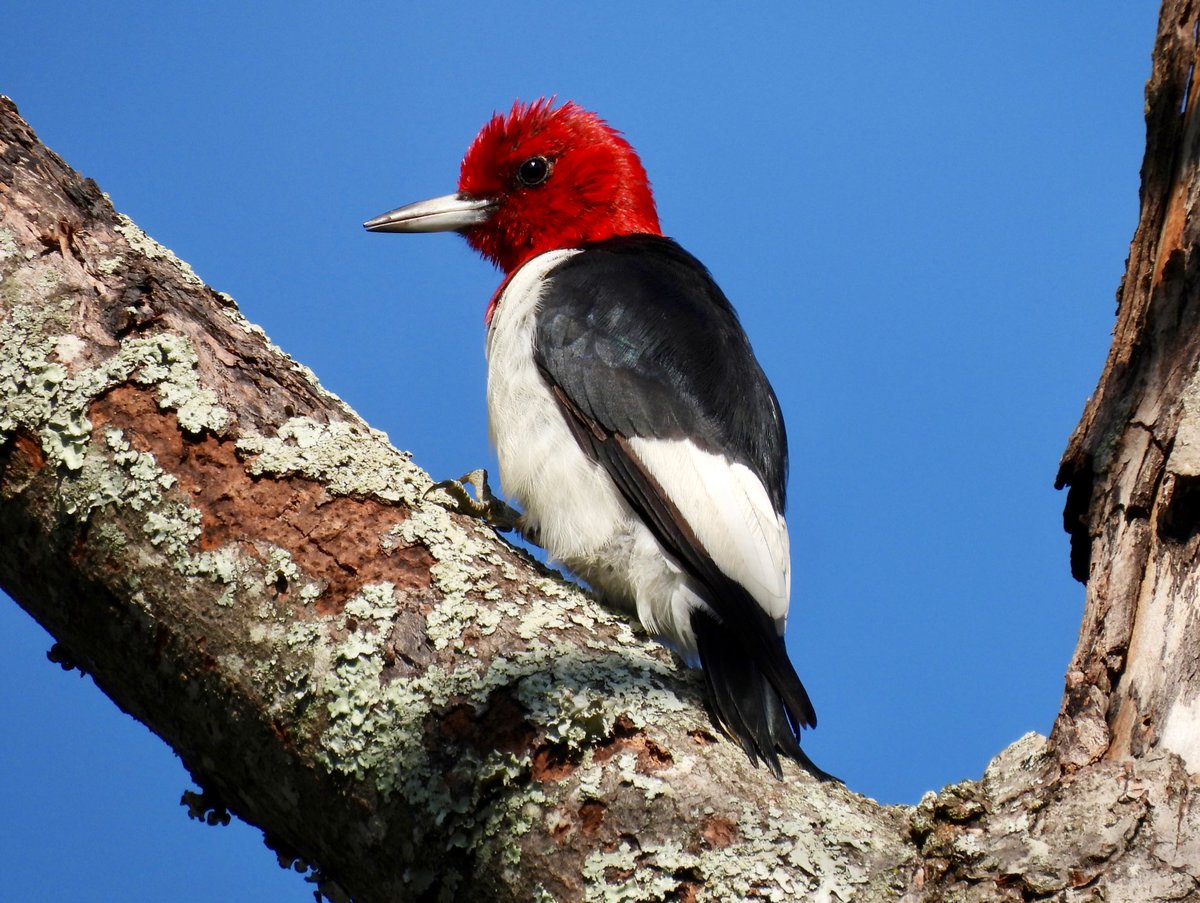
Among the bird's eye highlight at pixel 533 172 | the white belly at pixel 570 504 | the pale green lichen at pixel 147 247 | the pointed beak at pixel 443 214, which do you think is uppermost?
the bird's eye highlight at pixel 533 172

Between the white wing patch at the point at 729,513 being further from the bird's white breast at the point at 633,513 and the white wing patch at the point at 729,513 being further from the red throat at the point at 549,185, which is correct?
the red throat at the point at 549,185

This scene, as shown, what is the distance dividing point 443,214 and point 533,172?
386 millimetres

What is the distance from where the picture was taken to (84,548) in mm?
2109

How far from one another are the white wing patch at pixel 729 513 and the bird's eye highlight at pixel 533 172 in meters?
1.78

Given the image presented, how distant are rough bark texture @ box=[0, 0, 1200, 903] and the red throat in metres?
2.29

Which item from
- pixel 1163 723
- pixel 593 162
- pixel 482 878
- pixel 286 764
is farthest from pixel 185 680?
pixel 593 162

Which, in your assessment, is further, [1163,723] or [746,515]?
[746,515]

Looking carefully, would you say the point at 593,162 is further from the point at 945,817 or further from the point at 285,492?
the point at 945,817

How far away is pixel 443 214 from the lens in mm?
4605

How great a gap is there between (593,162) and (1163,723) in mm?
3347

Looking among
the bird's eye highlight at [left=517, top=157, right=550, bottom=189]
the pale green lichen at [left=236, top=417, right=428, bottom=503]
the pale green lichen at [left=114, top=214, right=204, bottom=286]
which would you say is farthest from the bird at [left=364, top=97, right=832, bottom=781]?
the pale green lichen at [left=114, top=214, right=204, bottom=286]

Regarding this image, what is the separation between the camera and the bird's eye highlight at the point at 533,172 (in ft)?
15.4

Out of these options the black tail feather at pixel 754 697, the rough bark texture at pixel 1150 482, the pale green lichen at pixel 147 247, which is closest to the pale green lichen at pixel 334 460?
the pale green lichen at pixel 147 247

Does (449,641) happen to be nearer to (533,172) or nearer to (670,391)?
(670,391)
